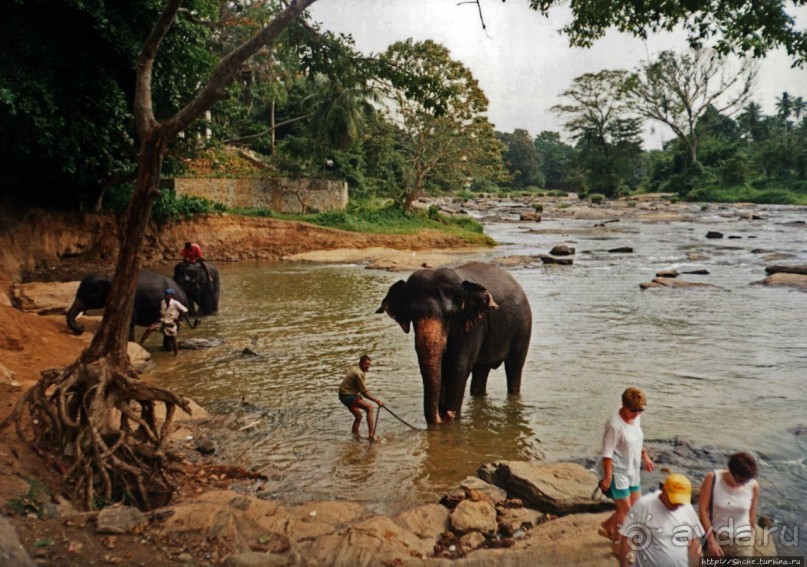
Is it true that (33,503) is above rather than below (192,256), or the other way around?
below

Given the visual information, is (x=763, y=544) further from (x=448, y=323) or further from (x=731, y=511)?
(x=448, y=323)

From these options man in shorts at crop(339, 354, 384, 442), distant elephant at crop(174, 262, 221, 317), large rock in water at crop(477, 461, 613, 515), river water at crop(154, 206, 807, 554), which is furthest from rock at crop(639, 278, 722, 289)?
large rock in water at crop(477, 461, 613, 515)

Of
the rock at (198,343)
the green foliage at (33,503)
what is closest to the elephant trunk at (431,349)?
the green foliage at (33,503)

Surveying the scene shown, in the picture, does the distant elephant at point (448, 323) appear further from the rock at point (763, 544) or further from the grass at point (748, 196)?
the grass at point (748, 196)

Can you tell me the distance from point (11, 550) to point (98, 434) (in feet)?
6.94

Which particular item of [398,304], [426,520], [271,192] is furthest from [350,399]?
[271,192]

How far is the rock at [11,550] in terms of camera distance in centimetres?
464

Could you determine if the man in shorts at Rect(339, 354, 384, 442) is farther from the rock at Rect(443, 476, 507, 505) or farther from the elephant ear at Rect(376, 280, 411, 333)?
the rock at Rect(443, 476, 507, 505)

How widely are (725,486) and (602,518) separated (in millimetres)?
1515

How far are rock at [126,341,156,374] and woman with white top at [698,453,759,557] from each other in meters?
9.85

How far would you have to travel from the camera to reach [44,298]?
56.6 feet

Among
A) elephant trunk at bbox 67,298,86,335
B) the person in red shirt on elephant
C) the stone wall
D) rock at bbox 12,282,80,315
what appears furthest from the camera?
the stone wall

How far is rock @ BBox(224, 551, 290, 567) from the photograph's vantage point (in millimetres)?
5430

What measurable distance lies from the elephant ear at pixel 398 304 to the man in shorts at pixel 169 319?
5.83m
